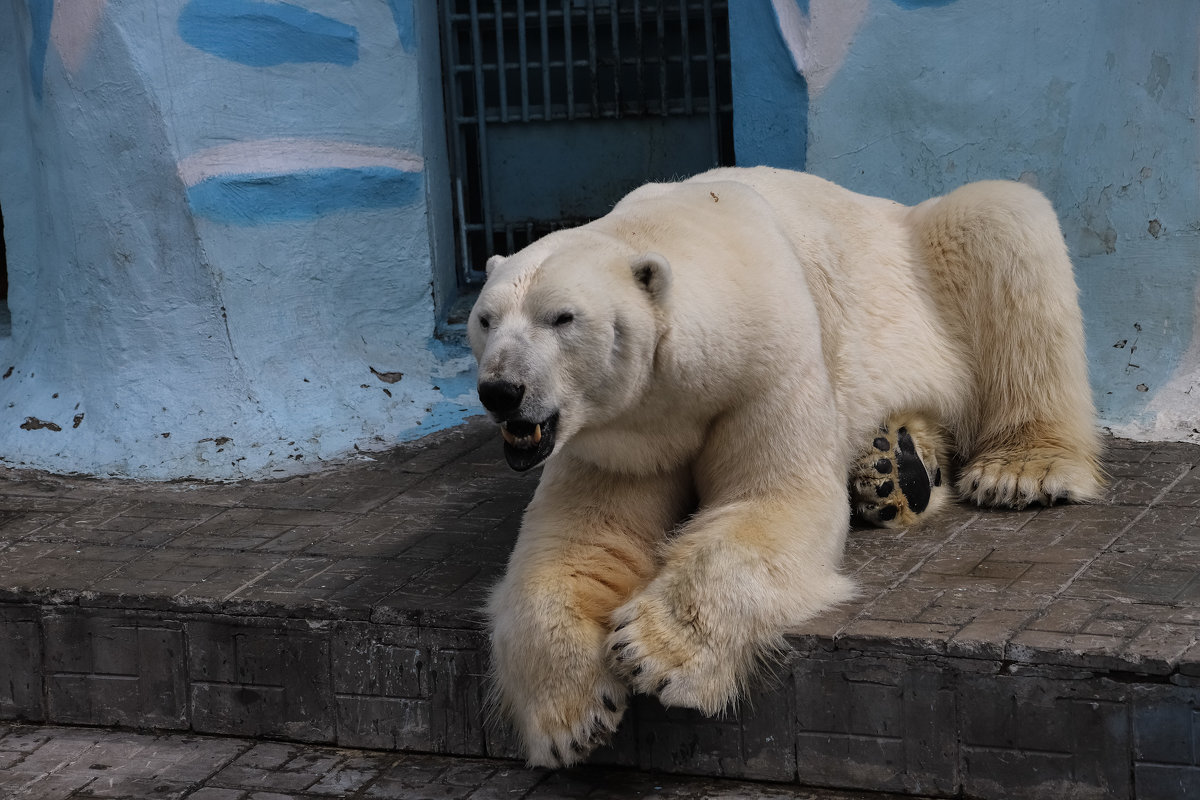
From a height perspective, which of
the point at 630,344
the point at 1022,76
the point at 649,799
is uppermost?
the point at 1022,76

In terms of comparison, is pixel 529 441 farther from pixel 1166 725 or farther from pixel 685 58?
Answer: pixel 685 58

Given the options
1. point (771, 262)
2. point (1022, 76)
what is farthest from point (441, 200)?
point (771, 262)

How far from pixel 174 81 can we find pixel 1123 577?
3472 mm

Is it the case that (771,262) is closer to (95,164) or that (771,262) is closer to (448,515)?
(448,515)

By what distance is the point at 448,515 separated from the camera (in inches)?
161

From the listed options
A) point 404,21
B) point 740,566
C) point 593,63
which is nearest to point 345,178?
point 404,21

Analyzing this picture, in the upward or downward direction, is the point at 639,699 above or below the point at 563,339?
below

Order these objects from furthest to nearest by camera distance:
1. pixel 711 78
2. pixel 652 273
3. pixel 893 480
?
1. pixel 711 78
2. pixel 893 480
3. pixel 652 273

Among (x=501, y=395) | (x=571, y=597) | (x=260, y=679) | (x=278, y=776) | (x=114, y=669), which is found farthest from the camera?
(x=114, y=669)

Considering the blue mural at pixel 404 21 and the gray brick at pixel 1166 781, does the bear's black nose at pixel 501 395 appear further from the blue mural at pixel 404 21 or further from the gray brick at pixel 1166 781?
the blue mural at pixel 404 21

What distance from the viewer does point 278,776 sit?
10.5 feet

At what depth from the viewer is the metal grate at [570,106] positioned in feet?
18.0

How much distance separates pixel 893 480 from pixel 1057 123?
174 centimetres

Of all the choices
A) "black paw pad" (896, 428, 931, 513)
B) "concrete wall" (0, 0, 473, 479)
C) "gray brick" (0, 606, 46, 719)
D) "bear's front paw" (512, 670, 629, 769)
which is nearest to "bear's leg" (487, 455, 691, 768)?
"bear's front paw" (512, 670, 629, 769)
